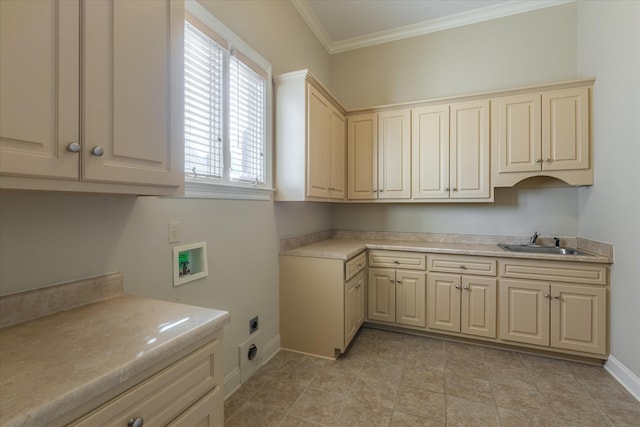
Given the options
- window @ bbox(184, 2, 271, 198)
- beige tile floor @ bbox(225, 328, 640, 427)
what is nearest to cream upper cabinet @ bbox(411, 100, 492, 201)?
beige tile floor @ bbox(225, 328, 640, 427)

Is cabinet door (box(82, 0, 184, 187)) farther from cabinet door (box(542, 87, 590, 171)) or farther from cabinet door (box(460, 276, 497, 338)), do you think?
cabinet door (box(542, 87, 590, 171))

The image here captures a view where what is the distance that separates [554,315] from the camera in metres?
2.42

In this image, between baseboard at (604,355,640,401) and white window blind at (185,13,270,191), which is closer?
white window blind at (185,13,270,191)

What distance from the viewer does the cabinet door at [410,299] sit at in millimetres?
→ 2840


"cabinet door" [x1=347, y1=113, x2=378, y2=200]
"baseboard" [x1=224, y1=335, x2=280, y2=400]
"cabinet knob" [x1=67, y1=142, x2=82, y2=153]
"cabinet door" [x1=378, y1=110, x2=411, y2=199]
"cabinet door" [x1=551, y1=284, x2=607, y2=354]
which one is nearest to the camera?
"cabinet knob" [x1=67, y1=142, x2=82, y2=153]

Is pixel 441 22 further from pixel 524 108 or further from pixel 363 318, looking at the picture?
pixel 363 318

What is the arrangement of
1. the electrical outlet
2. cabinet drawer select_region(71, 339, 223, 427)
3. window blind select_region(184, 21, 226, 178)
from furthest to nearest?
window blind select_region(184, 21, 226, 178), the electrical outlet, cabinet drawer select_region(71, 339, 223, 427)

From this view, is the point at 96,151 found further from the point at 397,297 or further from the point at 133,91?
the point at 397,297

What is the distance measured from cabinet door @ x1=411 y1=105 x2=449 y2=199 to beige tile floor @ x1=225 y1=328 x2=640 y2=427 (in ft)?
5.14

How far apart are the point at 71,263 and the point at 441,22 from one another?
12.8 feet

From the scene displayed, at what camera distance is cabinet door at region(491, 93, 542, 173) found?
8.74 ft

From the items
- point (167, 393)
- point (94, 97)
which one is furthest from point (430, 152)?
point (167, 393)

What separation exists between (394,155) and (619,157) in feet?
5.77

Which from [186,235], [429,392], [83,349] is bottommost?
[429,392]
